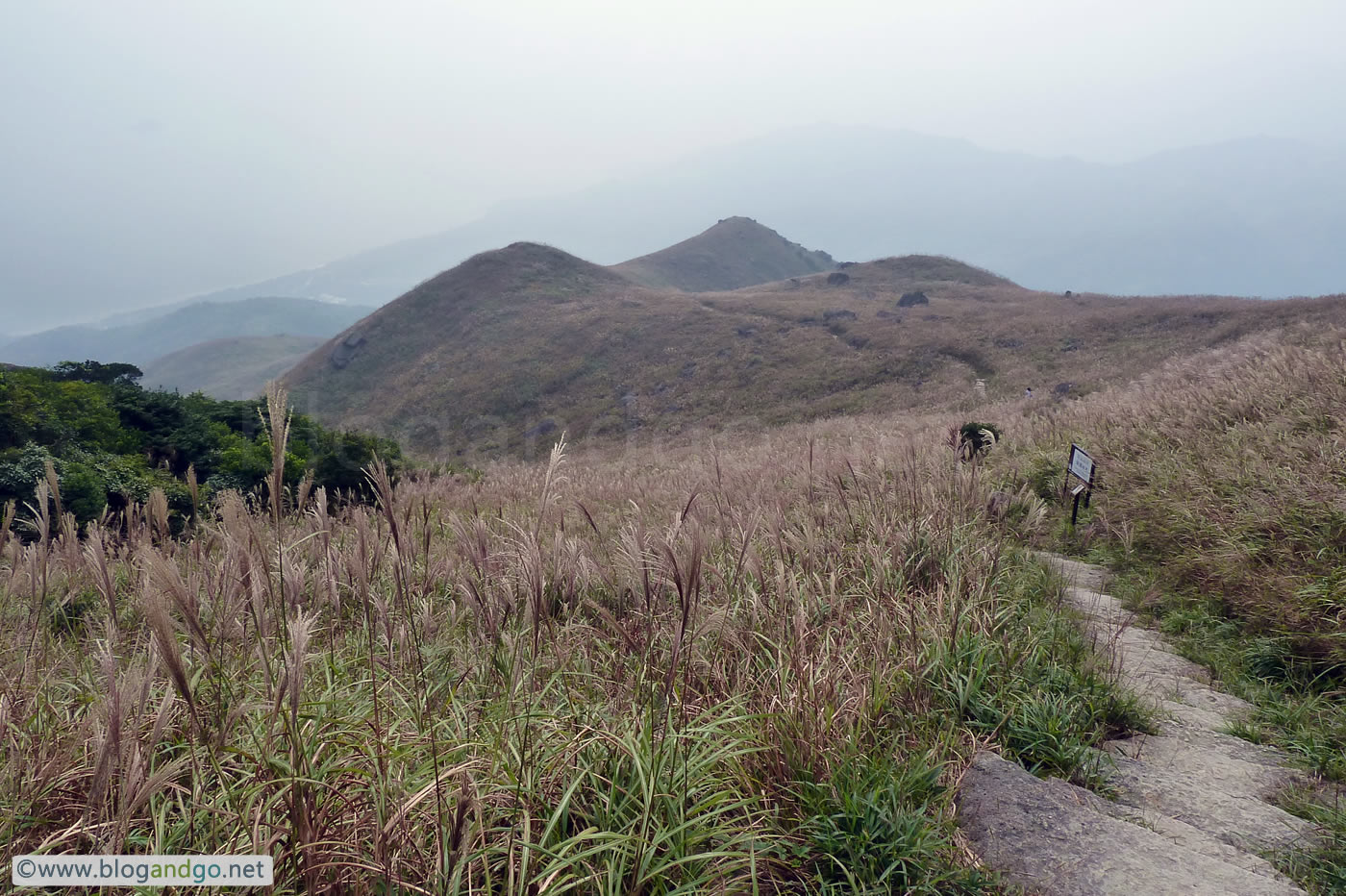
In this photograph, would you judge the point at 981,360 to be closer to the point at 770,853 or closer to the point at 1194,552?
the point at 1194,552

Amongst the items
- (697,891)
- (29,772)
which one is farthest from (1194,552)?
(29,772)

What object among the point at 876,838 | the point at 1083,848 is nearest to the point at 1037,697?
the point at 1083,848

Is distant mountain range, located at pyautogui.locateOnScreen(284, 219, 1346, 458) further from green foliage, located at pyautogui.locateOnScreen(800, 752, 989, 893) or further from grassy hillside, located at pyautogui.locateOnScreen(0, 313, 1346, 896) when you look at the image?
green foliage, located at pyautogui.locateOnScreen(800, 752, 989, 893)

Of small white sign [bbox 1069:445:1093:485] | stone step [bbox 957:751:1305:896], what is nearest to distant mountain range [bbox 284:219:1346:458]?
small white sign [bbox 1069:445:1093:485]

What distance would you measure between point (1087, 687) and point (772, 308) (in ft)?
199

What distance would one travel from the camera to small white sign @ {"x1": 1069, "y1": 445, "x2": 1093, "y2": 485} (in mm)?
5801

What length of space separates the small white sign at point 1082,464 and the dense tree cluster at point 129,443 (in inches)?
351

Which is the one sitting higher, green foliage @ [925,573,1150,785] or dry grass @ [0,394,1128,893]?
dry grass @ [0,394,1128,893]

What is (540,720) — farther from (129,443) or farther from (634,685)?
(129,443)

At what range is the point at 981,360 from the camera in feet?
129

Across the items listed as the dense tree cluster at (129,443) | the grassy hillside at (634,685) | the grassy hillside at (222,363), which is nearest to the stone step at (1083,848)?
the grassy hillside at (634,685)

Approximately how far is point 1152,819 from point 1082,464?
4.16 meters

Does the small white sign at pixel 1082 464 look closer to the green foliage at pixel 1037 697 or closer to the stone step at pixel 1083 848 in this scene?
the green foliage at pixel 1037 697

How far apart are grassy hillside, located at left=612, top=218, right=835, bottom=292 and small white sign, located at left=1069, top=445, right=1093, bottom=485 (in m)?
95.6
